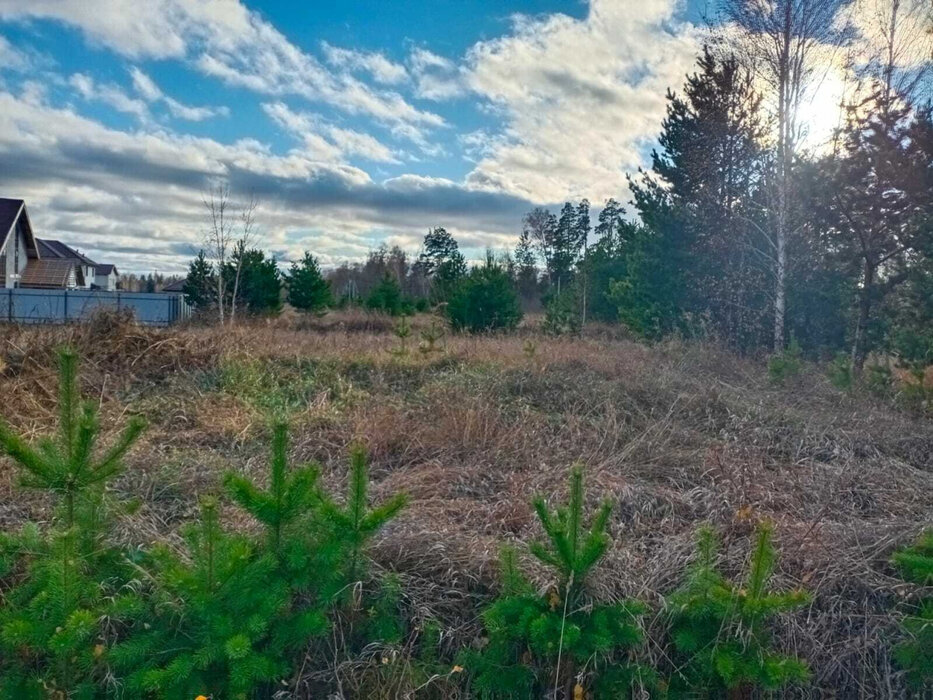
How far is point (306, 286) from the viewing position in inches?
822

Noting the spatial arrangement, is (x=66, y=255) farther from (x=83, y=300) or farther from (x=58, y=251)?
(x=83, y=300)

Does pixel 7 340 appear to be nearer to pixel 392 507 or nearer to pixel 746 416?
pixel 392 507

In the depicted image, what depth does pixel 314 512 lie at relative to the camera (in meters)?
2.33

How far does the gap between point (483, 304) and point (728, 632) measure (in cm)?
1260

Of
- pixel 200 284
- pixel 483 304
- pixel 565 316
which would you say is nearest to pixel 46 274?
pixel 200 284

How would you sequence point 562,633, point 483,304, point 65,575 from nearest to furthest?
point 65,575
point 562,633
point 483,304

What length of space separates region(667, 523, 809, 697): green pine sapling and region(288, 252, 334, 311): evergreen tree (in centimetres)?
1946

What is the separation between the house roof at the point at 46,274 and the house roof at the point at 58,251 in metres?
8.12

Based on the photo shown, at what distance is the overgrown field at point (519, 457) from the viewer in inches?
102

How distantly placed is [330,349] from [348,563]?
20.7ft

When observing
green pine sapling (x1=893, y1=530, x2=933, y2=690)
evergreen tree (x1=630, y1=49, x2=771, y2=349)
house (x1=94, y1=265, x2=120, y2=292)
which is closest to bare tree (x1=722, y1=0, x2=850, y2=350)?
evergreen tree (x1=630, y1=49, x2=771, y2=349)

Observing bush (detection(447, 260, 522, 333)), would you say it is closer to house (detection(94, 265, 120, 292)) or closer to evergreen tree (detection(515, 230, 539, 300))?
evergreen tree (detection(515, 230, 539, 300))

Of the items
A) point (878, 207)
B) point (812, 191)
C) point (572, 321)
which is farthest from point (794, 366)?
point (572, 321)

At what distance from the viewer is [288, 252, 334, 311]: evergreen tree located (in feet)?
68.5
